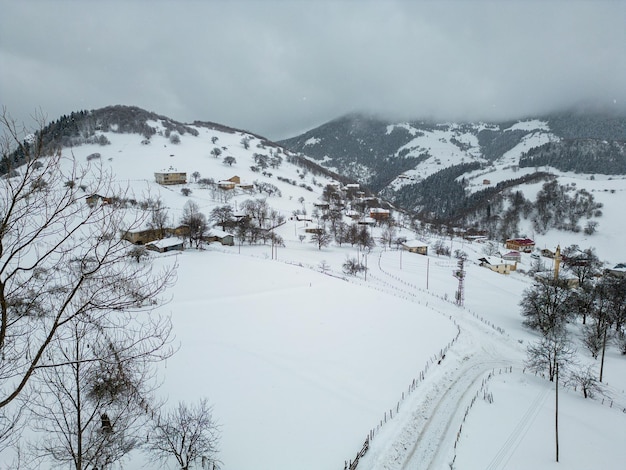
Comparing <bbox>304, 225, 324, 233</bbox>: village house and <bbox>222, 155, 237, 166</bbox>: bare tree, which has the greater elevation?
<bbox>222, 155, 237, 166</bbox>: bare tree

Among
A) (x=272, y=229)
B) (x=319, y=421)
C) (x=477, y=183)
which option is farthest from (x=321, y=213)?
(x=477, y=183)

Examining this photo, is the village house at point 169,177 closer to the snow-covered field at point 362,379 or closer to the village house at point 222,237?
the village house at point 222,237

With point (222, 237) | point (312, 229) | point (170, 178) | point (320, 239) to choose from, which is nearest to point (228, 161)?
point (170, 178)

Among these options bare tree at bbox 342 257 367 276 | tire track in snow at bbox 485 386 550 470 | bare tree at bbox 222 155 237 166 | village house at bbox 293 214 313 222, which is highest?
bare tree at bbox 222 155 237 166

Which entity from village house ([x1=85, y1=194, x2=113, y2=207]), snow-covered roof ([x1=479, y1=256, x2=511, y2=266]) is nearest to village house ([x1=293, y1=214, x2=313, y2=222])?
snow-covered roof ([x1=479, y1=256, x2=511, y2=266])

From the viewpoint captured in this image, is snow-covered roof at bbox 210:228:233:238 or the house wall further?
the house wall

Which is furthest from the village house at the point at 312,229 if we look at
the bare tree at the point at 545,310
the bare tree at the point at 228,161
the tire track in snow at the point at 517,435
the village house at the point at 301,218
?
the bare tree at the point at 228,161

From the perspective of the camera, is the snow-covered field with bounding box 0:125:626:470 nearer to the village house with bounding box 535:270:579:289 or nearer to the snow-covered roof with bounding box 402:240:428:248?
the village house with bounding box 535:270:579:289

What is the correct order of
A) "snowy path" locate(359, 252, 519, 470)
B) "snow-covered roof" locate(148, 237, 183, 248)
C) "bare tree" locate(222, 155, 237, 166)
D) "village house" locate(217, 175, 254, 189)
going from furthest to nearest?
"bare tree" locate(222, 155, 237, 166) → "village house" locate(217, 175, 254, 189) → "snow-covered roof" locate(148, 237, 183, 248) → "snowy path" locate(359, 252, 519, 470)
